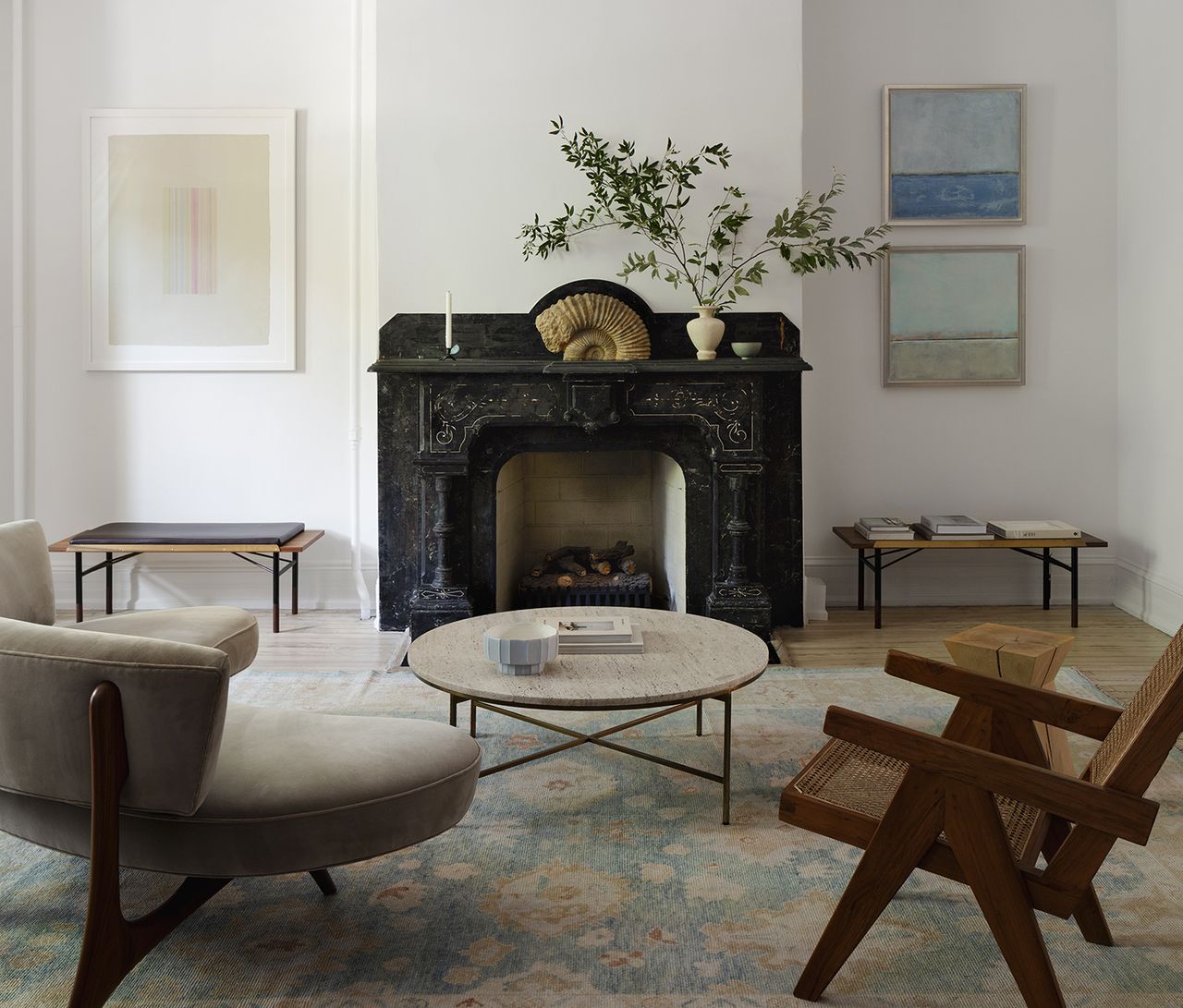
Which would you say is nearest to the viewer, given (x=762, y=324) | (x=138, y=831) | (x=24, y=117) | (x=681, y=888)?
(x=138, y=831)

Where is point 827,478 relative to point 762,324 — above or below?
below

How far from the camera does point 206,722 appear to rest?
1853mm

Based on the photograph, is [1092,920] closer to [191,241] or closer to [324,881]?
[324,881]

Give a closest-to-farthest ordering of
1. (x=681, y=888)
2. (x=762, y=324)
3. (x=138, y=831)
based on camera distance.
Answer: (x=138, y=831) < (x=681, y=888) < (x=762, y=324)

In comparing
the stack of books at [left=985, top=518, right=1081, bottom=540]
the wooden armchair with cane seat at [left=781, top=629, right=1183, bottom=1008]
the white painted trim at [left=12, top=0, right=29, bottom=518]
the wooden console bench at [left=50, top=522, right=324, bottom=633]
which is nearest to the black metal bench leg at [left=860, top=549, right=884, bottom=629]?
the stack of books at [left=985, top=518, right=1081, bottom=540]

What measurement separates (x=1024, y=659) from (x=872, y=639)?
213 cm

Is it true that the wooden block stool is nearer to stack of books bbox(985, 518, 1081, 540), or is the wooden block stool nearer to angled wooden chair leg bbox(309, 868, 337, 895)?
angled wooden chair leg bbox(309, 868, 337, 895)

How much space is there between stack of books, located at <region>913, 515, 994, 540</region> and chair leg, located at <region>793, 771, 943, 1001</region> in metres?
3.40

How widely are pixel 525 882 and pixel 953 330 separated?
399cm

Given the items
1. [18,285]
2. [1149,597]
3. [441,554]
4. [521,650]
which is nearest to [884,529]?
[1149,597]

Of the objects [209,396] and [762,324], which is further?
[209,396]

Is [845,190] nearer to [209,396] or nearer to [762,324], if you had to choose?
[762,324]

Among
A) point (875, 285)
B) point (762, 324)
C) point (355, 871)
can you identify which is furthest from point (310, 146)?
point (355, 871)

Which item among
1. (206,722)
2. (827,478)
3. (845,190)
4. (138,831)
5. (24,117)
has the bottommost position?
(138,831)
